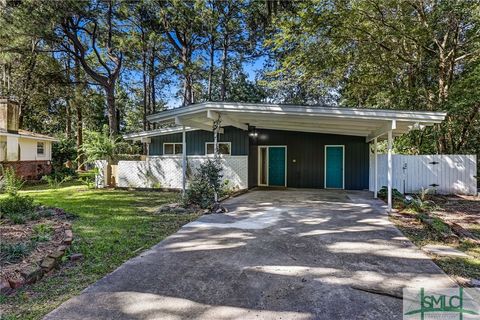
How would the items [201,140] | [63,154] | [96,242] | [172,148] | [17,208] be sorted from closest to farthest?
[96,242] → [17,208] → [201,140] → [172,148] → [63,154]

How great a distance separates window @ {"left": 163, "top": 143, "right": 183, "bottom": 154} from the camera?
503 inches

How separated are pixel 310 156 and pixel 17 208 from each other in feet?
31.7

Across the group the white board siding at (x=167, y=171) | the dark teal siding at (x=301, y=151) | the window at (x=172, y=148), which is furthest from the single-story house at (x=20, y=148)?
the dark teal siding at (x=301, y=151)

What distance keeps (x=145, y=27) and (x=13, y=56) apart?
294 inches

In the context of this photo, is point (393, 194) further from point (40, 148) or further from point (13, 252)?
point (40, 148)

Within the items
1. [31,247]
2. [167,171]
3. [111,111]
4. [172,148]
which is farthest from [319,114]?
[111,111]

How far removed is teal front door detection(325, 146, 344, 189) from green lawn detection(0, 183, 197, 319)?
682 cm

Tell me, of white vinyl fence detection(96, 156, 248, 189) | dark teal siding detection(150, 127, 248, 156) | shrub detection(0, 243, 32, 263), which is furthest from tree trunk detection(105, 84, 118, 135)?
shrub detection(0, 243, 32, 263)

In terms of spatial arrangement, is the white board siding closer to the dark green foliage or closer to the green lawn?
the green lawn

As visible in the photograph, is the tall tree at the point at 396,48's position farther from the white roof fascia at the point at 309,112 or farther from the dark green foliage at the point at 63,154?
the dark green foliage at the point at 63,154

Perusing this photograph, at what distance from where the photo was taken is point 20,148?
12.5m

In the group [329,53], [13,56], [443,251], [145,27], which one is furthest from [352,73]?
[13,56]

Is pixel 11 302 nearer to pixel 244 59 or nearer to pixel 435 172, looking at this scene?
pixel 435 172

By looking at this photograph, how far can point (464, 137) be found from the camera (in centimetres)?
1155
